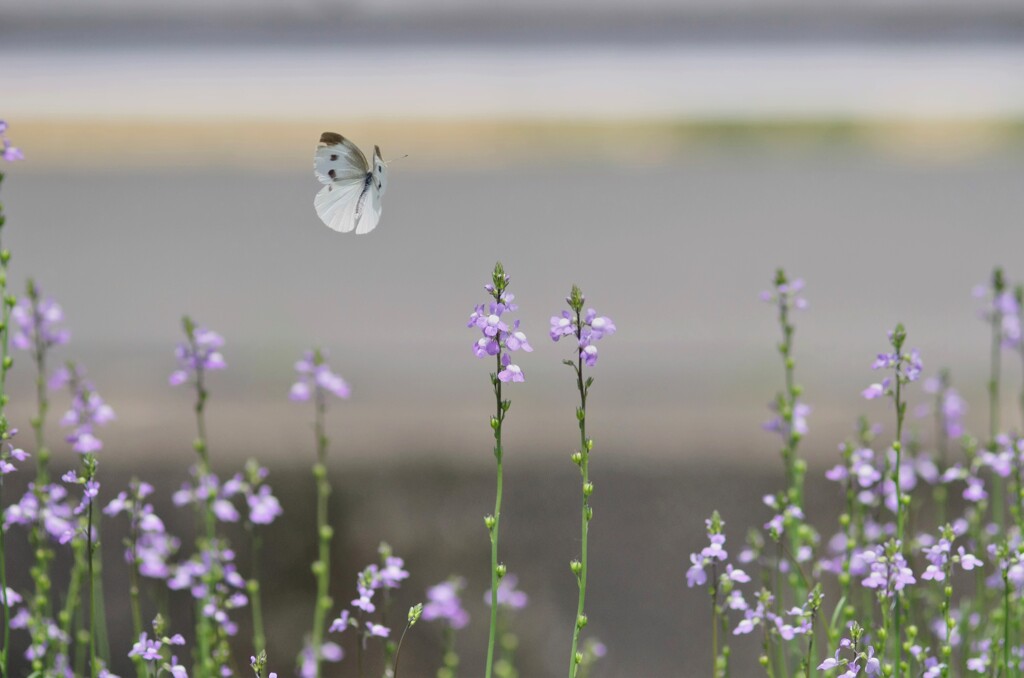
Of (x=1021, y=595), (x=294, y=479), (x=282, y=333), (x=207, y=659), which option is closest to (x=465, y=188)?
(x=282, y=333)

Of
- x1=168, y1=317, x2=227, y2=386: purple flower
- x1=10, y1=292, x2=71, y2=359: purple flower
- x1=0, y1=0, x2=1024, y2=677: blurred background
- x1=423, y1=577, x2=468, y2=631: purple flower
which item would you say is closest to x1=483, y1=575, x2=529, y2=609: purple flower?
x1=423, y1=577, x2=468, y2=631: purple flower

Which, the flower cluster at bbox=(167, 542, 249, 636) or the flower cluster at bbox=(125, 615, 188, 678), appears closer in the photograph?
the flower cluster at bbox=(125, 615, 188, 678)

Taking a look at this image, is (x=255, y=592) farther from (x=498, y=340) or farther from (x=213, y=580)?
(x=498, y=340)

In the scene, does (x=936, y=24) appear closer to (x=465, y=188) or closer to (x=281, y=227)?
(x=465, y=188)

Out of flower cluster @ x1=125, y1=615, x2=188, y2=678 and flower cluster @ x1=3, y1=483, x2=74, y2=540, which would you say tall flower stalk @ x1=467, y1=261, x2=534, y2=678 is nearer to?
flower cluster @ x1=125, y1=615, x2=188, y2=678

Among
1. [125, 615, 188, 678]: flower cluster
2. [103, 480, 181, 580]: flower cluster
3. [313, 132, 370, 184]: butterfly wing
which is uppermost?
[313, 132, 370, 184]: butterfly wing

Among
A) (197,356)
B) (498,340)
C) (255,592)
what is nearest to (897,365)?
(498,340)
